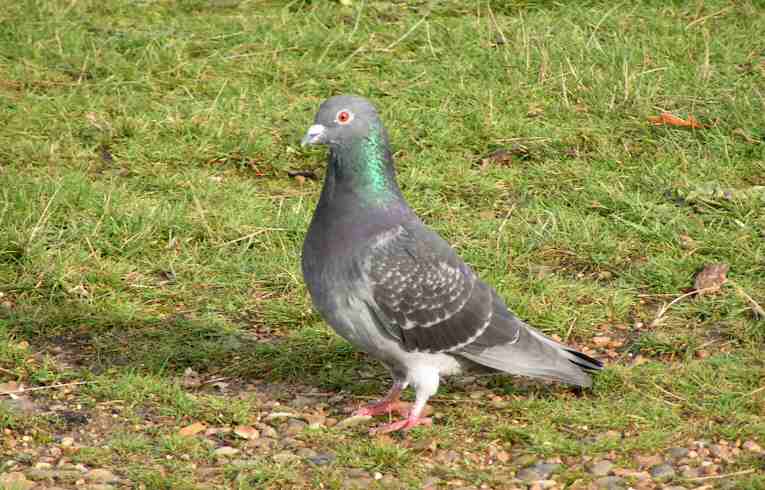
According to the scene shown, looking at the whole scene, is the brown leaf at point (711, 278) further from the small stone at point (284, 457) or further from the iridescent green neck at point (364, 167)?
the small stone at point (284, 457)

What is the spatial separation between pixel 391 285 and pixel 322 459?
656 mm

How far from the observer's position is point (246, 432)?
14.8 feet

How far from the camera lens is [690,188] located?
625 centimetres

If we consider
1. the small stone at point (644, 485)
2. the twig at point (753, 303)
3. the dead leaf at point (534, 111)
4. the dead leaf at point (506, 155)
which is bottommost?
the small stone at point (644, 485)

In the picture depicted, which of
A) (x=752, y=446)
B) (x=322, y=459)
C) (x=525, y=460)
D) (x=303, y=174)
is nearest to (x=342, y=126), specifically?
(x=322, y=459)

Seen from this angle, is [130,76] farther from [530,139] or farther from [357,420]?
[357,420]

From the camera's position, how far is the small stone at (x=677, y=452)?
4316 millimetres

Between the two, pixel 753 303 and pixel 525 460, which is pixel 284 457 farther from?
pixel 753 303

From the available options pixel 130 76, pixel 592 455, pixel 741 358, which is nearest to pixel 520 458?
pixel 592 455

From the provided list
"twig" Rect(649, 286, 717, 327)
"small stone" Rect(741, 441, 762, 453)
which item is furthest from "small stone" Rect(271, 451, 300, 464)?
"twig" Rect(649, 286, 717, 327)

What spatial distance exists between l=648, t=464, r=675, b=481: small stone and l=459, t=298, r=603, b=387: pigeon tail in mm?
467

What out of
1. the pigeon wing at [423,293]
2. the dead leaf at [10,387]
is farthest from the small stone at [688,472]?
the dead leaf at [10,387]

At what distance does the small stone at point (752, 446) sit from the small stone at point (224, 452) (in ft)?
5.81

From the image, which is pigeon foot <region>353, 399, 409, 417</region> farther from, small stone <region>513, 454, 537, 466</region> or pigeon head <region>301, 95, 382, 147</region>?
pigeon head <region>301, 95, 382, 147</region>
